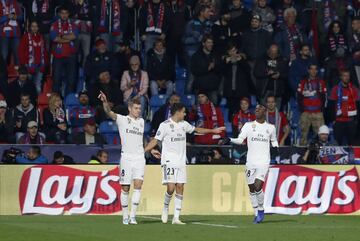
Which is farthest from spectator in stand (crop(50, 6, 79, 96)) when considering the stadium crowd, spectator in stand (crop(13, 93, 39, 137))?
spectator in stand (crop(13, 93, 39, 137))

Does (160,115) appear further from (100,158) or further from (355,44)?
(355,44)

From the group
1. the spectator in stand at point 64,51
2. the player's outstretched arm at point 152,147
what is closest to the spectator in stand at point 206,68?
the spectator in stand at point 64,51

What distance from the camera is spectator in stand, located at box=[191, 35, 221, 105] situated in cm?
3155

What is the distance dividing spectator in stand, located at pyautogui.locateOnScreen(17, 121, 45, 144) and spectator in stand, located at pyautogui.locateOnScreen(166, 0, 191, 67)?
17.8 ft

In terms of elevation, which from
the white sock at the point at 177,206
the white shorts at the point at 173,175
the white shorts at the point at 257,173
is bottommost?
the white sock at the point at 177,206

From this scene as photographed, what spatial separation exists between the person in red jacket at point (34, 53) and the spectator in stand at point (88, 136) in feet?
11.8

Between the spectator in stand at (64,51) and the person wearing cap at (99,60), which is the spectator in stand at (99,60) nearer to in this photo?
the person wearing cap at (99,60)

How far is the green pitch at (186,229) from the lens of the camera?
1958 cm

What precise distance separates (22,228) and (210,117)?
31.9 ft

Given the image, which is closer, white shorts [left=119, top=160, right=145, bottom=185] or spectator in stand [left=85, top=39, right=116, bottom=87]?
white shorts [left=119, top=160, right=145, bottom=185]

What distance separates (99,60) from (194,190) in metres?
5.91

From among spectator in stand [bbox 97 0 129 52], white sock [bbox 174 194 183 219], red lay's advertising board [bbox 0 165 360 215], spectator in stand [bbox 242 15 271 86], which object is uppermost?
spectator in stand [bbox 97 0 129 52]

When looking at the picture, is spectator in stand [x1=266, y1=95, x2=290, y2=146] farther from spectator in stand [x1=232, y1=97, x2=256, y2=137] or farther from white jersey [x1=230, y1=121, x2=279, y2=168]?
white jersey [x1=230, y1=121, x2=279, y2=168]

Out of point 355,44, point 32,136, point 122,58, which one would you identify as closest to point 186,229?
point 32,136
